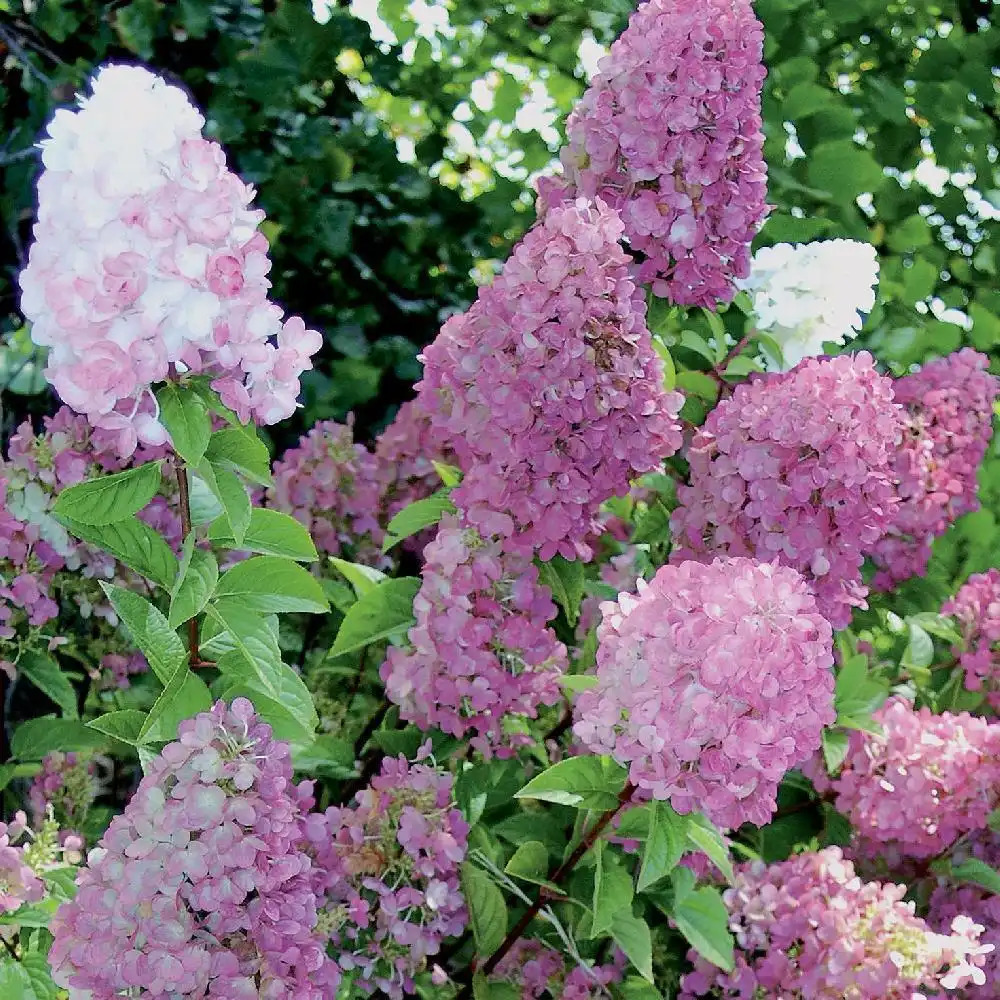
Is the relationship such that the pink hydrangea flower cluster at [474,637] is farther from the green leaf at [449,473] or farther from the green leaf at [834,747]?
the green leaf at [834,747]

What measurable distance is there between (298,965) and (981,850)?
94cm

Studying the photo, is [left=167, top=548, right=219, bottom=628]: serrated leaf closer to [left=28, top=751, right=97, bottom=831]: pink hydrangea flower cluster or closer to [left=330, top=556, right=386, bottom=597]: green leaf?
[left=330, top=556, right=386, bottom=597]: green leaf

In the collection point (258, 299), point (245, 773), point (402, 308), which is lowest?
point (245, 773)

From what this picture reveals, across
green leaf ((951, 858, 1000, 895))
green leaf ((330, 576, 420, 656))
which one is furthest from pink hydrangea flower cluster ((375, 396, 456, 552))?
green leaf ((951, 858, 1000, 895))

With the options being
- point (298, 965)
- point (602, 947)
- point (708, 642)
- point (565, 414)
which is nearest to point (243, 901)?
point (298, 965)

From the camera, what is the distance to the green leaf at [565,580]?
127cm

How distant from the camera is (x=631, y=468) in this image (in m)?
1.19

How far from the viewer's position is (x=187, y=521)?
97cm

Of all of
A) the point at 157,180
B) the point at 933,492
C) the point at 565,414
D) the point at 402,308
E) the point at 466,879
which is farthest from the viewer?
the point at 402,308

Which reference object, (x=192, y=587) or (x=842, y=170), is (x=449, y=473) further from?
(x=842, y=170)

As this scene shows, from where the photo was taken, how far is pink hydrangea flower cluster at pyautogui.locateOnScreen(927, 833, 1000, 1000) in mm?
1455

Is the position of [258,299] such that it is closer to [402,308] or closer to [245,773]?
[245,773]

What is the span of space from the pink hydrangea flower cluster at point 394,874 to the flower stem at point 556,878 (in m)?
0.05

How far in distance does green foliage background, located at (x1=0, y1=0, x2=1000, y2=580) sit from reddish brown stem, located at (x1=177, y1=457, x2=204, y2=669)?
1.22 meters
